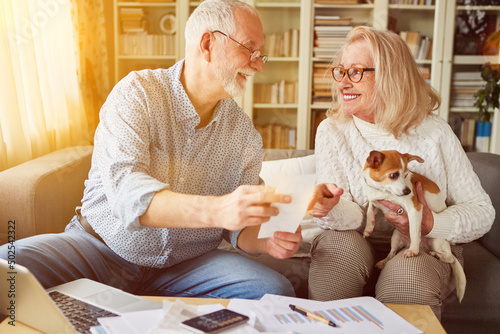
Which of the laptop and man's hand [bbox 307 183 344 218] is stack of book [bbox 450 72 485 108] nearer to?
man's hand [bbox 307 183 344 218]

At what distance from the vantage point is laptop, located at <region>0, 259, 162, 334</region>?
0.72 meters

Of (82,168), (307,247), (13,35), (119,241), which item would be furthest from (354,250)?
(13,35)

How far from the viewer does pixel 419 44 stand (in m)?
2.73

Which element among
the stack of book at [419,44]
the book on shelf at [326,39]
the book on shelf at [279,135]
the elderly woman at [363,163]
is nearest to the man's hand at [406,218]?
the elderly woman at [363,163]

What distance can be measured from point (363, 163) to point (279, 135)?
4.91 ft

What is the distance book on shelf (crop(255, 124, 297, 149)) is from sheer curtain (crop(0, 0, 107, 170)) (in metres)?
0.98

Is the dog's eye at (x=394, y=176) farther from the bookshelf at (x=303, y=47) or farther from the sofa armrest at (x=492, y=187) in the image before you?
the bookshelf at (x=303, y=47)

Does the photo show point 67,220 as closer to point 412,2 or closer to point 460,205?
point 460,205

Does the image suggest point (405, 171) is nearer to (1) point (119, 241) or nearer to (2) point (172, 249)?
(2) point (172, 249)

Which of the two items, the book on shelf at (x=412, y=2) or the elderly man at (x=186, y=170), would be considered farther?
the book on shelf at (x=412, y=2)

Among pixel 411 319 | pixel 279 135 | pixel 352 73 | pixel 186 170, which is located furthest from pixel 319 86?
pixel 411 319

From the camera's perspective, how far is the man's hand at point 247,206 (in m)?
0.76

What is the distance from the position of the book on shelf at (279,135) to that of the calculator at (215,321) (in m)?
1.93

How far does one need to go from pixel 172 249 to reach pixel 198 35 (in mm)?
481
